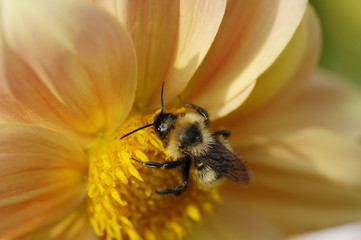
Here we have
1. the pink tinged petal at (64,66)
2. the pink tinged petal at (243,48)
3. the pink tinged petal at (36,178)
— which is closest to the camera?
the pink tinged petal at (64,66)

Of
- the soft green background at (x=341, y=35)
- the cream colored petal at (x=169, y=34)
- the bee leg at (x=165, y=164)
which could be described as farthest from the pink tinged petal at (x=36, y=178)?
the soft green background at (x=341, y=35)

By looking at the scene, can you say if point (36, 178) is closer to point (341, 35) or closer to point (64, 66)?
point (64, 66)

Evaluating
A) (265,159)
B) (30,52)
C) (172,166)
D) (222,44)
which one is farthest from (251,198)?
(30,52)

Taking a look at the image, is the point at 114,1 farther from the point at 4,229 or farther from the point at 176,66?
the point at 4,229

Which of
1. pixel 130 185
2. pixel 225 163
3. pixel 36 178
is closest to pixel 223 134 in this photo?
pixel 225 163

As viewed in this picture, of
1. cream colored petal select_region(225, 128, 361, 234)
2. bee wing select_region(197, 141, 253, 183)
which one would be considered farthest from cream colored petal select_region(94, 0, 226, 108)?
cream colored petal select_region(225, 128, 361, 234)

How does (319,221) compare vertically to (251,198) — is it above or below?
below

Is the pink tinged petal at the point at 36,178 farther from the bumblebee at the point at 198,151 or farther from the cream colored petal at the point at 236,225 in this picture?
the cream colored petal at the point at 236,225
